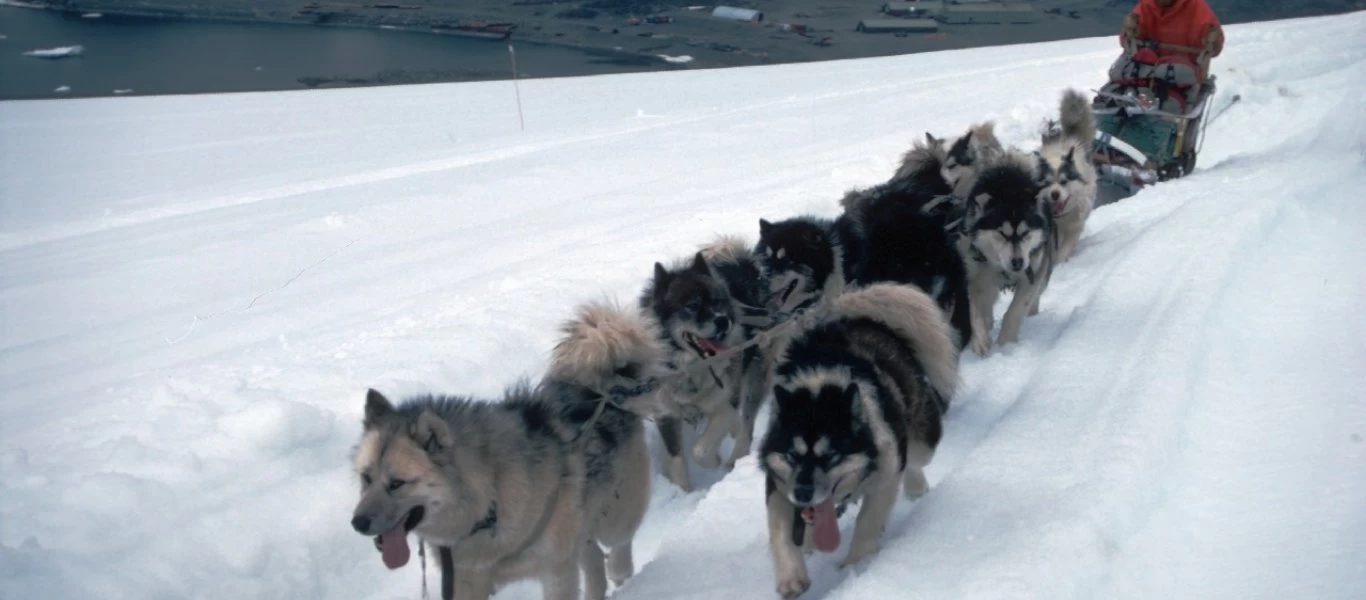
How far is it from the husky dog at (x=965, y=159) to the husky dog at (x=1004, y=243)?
0.49 meters

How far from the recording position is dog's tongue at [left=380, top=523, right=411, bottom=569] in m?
3.07

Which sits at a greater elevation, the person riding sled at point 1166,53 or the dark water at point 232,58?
the person riding sled at point 1166,53

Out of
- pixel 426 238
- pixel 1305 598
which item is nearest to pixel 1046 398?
pixel 1305 598

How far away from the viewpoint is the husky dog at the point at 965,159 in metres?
6.93

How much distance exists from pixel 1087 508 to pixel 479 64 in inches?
874

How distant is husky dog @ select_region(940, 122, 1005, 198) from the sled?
2.43m

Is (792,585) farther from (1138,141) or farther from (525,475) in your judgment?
(1138,141)

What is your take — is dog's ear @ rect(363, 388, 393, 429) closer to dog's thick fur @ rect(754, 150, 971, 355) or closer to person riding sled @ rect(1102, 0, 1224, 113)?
dog's thick fur @ rect(754, 150, 971, 355)

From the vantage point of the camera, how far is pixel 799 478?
11.0ft

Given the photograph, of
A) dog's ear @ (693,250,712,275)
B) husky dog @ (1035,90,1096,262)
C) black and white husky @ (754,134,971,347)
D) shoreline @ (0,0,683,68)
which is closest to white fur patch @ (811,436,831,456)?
dog's ear @ (693,250,712,275)

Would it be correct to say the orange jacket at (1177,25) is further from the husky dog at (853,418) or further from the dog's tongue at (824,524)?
the dog's tongue at (824,524)

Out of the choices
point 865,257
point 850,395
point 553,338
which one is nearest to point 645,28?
point 553,338

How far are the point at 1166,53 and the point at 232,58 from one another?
68.6ft

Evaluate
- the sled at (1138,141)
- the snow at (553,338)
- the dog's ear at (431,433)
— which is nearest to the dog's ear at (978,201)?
the snow at (553,338)
